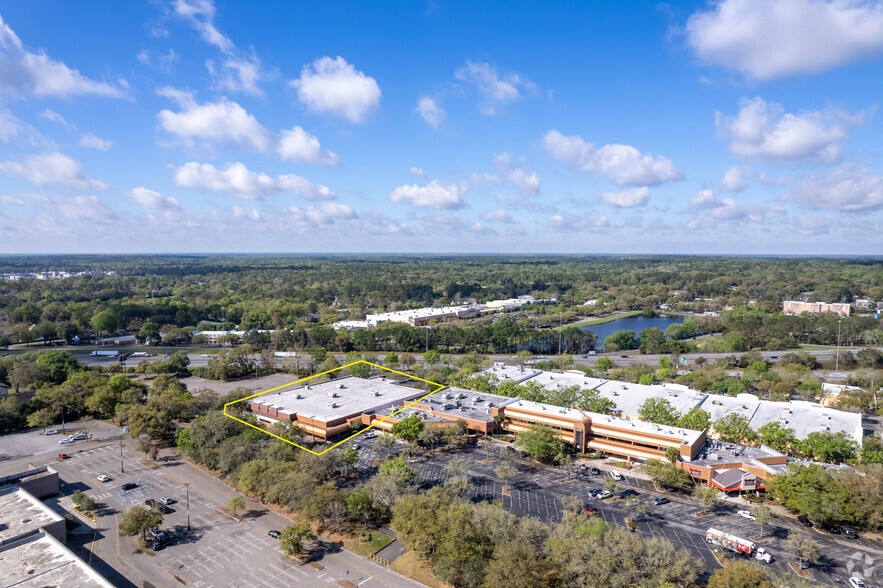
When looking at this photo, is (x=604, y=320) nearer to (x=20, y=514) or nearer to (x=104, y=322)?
(x=104, y=322)

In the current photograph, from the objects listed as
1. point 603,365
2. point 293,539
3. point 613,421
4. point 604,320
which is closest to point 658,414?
point 613,421

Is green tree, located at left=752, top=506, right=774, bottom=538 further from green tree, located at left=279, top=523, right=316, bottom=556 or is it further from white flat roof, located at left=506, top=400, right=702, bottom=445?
green tree, located at left=279, top=523, right=316, bottom=556

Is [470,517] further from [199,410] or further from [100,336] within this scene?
[100,336]

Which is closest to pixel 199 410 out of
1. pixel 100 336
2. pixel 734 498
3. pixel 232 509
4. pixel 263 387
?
pixel 263 387

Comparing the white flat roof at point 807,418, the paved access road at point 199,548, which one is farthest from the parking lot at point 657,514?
the white flat roof at point 807,418

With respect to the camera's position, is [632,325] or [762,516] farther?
[632,325]
